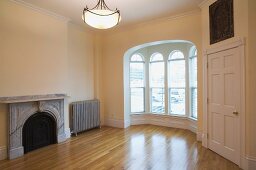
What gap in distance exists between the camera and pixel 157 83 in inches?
248

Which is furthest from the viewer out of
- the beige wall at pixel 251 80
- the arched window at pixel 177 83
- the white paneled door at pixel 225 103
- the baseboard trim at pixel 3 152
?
the arched window at pixel 177 83

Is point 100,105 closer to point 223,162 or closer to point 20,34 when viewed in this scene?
point 20,34

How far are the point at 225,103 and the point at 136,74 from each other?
3.47m

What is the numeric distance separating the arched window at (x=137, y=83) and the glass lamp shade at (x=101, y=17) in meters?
3.47

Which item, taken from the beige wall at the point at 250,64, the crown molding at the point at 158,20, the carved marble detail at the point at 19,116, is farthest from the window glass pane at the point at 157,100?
the carved marble detail at the point at 19,116

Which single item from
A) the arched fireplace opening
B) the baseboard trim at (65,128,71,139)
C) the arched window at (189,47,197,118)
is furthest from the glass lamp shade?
the arched window at (189,47,197,118)

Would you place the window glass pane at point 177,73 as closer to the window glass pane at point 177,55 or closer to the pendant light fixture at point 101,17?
the window glass pane at point 177,55

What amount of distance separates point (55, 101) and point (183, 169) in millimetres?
3300

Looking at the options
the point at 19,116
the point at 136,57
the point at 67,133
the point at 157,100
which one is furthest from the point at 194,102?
the point at 19,116

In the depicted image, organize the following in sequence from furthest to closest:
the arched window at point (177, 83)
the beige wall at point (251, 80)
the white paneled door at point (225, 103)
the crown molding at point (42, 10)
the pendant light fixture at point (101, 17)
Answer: the arched window at point (177, 83), the crown molding at point (42, 10), the white paneled door at point (225, 103), the beige wall at point (251, 80), the pendant light fixture at point (101, 17)

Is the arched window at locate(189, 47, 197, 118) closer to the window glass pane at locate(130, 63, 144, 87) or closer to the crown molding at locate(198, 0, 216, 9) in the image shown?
the crown molding at locate(198, 0, 216, 9)

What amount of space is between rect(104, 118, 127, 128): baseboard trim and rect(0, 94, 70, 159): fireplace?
5.54ft

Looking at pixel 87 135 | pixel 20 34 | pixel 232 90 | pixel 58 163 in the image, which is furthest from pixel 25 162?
pixel 232 90

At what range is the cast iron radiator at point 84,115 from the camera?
5.07 metres
